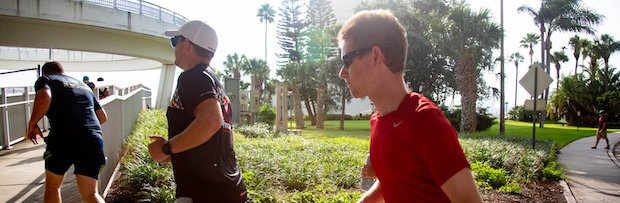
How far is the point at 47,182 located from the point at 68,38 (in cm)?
1855

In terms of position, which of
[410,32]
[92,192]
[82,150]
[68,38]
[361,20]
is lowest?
[92,192]

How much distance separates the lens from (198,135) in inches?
86.3

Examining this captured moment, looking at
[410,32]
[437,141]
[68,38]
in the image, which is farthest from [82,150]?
[410,32]

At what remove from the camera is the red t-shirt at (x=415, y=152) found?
1199mm

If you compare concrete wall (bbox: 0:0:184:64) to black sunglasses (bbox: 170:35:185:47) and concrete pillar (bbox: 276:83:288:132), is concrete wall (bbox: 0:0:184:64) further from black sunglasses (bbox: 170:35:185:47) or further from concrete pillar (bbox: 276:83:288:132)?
black sunglasses (bbox: 170:35:185:47)

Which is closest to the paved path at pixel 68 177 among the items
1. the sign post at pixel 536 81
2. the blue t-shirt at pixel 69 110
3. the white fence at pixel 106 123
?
the white fence at pixel 106 123

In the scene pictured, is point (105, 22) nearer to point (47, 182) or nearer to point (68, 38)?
point (68, 38)

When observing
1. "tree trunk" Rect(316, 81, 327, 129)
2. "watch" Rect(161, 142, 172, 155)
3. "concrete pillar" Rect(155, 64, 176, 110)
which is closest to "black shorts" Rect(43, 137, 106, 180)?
"watch" Rect(161, 142, 172, 155)

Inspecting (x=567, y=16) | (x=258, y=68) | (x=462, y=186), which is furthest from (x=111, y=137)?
(x=258, y=68)

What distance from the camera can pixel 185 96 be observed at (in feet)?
7.62

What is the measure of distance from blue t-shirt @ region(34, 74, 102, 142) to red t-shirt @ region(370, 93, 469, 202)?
3205mm

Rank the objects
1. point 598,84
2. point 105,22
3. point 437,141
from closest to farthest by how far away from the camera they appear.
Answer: point 437,141 → point 105,22 → point 598,84

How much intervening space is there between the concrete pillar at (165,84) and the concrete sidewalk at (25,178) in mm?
22329

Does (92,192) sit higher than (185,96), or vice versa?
(185,96)
